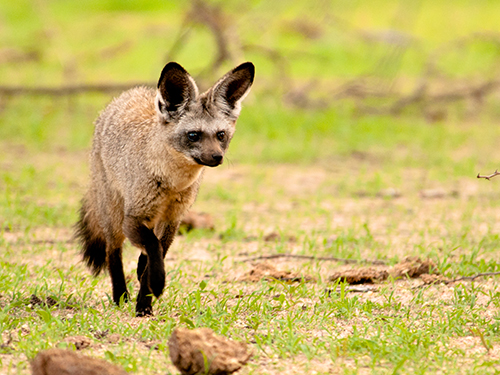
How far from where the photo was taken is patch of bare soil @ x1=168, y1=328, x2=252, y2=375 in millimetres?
2971

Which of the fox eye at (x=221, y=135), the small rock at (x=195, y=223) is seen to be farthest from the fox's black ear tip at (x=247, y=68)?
the small rock at (x=195, y=223)

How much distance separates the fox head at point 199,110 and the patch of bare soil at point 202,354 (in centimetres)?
121

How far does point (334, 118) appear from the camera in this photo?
10859 millimetres

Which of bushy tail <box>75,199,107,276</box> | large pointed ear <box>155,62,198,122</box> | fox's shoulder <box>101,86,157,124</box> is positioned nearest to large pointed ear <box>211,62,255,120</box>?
large pointed ear <box>155,62,198,122</box>

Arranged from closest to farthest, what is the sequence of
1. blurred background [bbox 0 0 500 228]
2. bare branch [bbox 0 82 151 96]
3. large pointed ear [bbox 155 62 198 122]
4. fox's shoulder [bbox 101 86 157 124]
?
1. large pointed ear [bbox 155 62 198 122]
2. fox's shoulder [bbox 101 86 157 124]
3. blurred background [bbox 0 0 500 228]
4. bare branch [bbox 0 82 151 96]

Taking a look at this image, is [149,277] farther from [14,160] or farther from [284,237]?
[14,160]

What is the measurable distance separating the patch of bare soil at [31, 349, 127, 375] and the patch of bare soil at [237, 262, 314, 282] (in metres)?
1.81

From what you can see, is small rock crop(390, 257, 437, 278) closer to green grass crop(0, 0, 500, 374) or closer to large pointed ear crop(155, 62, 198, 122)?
green grass crop(0, 0, 500, 374)

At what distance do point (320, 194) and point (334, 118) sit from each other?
3.80 metres

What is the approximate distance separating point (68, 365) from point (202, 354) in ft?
1.85

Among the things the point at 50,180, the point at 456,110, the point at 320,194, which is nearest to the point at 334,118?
the point at 456,110

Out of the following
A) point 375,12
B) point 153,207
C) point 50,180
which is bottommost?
point 50,180

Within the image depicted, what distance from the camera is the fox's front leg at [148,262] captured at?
377 cm

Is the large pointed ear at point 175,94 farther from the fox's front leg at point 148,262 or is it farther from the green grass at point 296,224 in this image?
the green grass at point 296,224
